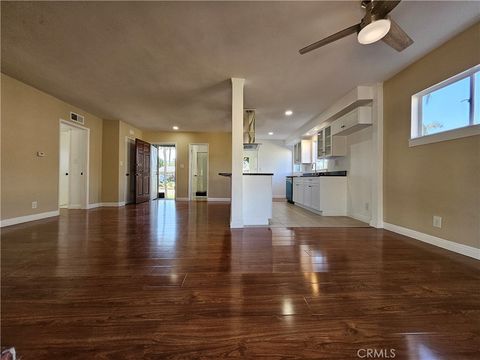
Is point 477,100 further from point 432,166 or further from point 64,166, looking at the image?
point 64,166

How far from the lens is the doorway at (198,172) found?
331 inches


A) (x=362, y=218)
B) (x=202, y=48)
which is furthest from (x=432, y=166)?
(x=202, y=48)

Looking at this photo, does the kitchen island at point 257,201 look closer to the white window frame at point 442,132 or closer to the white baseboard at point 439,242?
the white baseboard at point 439,242

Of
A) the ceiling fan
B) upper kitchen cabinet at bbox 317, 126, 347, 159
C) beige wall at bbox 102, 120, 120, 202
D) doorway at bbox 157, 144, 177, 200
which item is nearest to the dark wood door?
beige wall at bbox 102, 120, 120, 202

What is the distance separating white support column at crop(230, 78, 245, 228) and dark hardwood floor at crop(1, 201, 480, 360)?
1.02 metres

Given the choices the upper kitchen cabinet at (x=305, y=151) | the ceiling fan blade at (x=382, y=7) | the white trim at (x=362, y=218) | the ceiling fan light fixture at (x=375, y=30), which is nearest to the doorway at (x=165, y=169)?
the upper kitchen cabinet at (x=305, y=151)

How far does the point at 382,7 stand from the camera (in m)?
1.85

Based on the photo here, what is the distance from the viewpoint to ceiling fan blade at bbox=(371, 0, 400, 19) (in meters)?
1.80

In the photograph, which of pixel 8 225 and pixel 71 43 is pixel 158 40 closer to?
pixel 71 43

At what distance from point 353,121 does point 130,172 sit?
6668 mm

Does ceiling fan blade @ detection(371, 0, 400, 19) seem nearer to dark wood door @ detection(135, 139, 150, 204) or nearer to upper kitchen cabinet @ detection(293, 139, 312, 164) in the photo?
upper kitchen cabinet @ detection(293, 139, 312, 164)

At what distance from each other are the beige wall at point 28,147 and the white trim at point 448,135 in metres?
6.42

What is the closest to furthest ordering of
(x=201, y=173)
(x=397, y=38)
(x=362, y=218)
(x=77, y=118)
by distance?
(x=397, y=38)
(x=362, y=218)
(x=77, y=118)
(x=201, y=173)

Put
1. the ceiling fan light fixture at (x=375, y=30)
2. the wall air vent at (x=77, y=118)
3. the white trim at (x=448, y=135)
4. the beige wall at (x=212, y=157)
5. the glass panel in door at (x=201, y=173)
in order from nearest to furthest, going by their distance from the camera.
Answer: the ceiling fan light fixture at (x=375, y=30) → the white trim at (x=448, y=135) → the wall air vent at (x=77, y=118) → the beige wall at (x=212, y=157) → the glass panel in door at (x=201, y=173)
